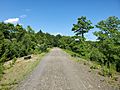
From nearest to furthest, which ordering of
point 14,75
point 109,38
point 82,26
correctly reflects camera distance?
point 14,75, point 109,38, point 82,26

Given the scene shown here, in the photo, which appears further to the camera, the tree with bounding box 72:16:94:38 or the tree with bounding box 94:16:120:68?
the tree with bounding box 72:16:94:38

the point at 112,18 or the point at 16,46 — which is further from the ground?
the point at 112,18

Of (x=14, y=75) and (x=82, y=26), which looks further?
(x=82, y=26)

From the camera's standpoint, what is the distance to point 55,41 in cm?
17375

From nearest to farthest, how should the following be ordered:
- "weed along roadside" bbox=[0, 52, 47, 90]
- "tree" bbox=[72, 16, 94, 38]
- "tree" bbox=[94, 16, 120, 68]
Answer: "weed along roadside" bbox=[0, 52, 47, 90] < "tree" bbox=[94, 16, 120, 68] < "tree" bbox=[72, 16, 94, 38]

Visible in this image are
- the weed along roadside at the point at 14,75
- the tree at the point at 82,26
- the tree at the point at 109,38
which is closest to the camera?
the weed along roadside at the point at 14,75

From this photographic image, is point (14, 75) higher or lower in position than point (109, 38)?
lower

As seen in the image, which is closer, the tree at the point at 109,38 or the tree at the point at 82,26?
the tree at the point at 109,38

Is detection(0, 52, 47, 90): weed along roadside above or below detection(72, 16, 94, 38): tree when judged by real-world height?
below

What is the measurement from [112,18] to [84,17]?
632 inches

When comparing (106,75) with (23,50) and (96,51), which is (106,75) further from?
(23,50)

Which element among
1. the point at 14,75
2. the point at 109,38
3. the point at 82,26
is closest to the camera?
the point at 14,75

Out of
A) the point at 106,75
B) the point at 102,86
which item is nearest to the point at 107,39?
the point at 106,75

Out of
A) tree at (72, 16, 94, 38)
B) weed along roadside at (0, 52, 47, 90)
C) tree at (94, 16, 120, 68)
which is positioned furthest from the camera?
tree at (72, 16, 94, 38)
